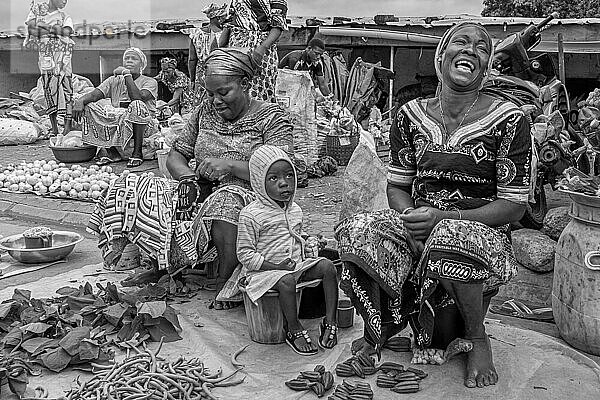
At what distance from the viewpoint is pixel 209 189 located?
421 centimetres

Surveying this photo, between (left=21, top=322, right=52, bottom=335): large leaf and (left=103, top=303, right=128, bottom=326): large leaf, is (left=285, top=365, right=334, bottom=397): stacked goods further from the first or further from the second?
(left=21, top=322, right=52, bottom=335): large leaf

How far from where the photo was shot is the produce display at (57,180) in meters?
7.02

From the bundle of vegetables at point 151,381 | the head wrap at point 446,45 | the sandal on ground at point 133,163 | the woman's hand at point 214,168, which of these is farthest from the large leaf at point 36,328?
the sandal on ground at point 133,163

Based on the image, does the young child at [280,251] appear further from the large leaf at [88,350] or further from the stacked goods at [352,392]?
the large leaf at [88,350]

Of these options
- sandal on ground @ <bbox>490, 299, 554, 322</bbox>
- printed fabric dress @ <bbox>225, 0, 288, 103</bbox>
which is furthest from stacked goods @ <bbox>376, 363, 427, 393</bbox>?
printed fabric dress @ <bbox>225, 0, 288, 103</bbox>

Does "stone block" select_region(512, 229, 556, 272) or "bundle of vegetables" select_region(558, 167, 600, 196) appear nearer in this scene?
"bundle of vegetables" select_region(558, 167, 600, 196)

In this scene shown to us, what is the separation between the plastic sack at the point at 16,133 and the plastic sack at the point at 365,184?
813 centimetres

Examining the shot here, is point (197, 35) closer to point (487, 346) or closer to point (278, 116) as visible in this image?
point (278, 116)

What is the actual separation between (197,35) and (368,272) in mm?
4248

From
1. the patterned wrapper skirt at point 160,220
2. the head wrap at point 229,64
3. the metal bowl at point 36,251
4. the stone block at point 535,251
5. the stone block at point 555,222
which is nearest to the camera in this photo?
the head wrap at point 229,64

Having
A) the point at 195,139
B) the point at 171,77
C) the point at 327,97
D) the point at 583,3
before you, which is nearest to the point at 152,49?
the point at 171,77

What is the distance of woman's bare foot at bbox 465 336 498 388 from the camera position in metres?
2.85

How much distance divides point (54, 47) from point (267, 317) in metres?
8.59

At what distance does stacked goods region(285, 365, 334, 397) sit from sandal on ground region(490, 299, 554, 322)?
5.06ft
